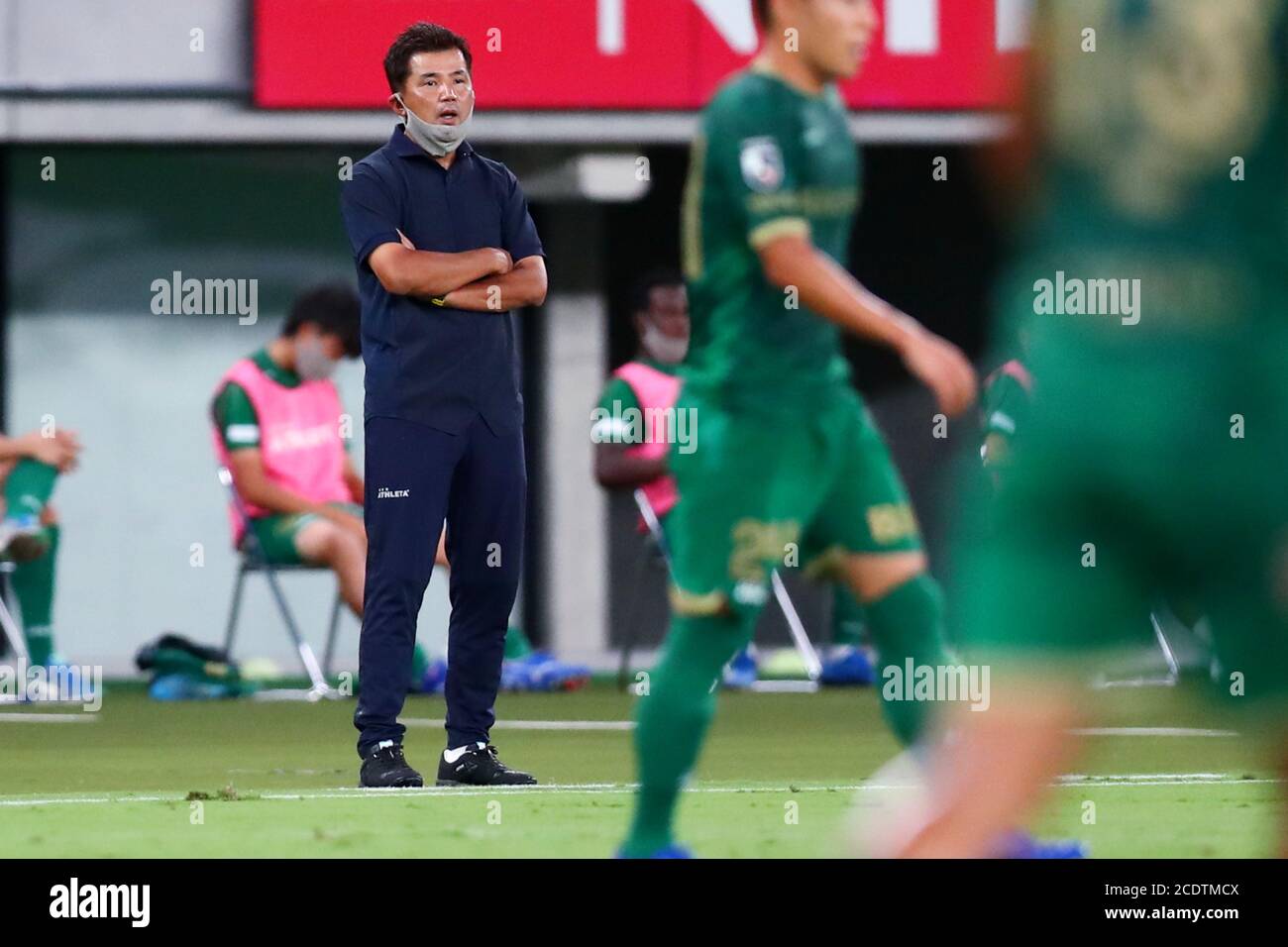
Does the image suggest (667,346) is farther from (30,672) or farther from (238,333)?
(238,333)

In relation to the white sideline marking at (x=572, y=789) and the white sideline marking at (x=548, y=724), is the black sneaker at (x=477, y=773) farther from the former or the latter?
the white sideline marking at (x=548, y=724)

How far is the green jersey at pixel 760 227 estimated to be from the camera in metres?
5.71

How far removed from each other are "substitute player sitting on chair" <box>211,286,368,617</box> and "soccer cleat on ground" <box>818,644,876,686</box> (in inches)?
109

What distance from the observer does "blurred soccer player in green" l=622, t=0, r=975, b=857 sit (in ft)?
18.6

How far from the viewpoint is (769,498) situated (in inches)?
226

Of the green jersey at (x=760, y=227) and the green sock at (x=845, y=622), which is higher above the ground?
the green jersey at (x=760, y=227)

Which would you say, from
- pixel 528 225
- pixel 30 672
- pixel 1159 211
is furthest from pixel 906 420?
pixel 1159 211

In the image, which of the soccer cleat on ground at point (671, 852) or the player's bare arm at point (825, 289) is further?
the soccer cleat on ground at point (671, 852)

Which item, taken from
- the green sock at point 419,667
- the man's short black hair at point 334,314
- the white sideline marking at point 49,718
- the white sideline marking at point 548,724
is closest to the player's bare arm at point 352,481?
the man's short black hair at point 334,314

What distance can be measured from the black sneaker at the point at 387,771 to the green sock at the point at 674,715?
2.30 metres

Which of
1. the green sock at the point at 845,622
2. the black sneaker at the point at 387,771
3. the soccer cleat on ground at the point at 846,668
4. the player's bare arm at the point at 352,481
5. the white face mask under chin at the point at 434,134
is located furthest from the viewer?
the green sock at the point at 845,622

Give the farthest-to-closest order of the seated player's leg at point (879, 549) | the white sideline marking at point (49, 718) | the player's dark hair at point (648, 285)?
the player's dark hair at point (648, 285)
the white sideline marking at point (49, 718)
the seated player's leg at point (879, 549)

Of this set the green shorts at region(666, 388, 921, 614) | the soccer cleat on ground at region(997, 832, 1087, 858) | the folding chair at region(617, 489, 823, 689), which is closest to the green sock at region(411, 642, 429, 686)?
the folding chair at region(617, 489, 823, 689)

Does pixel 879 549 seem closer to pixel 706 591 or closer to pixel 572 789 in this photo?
pixel 706 591
